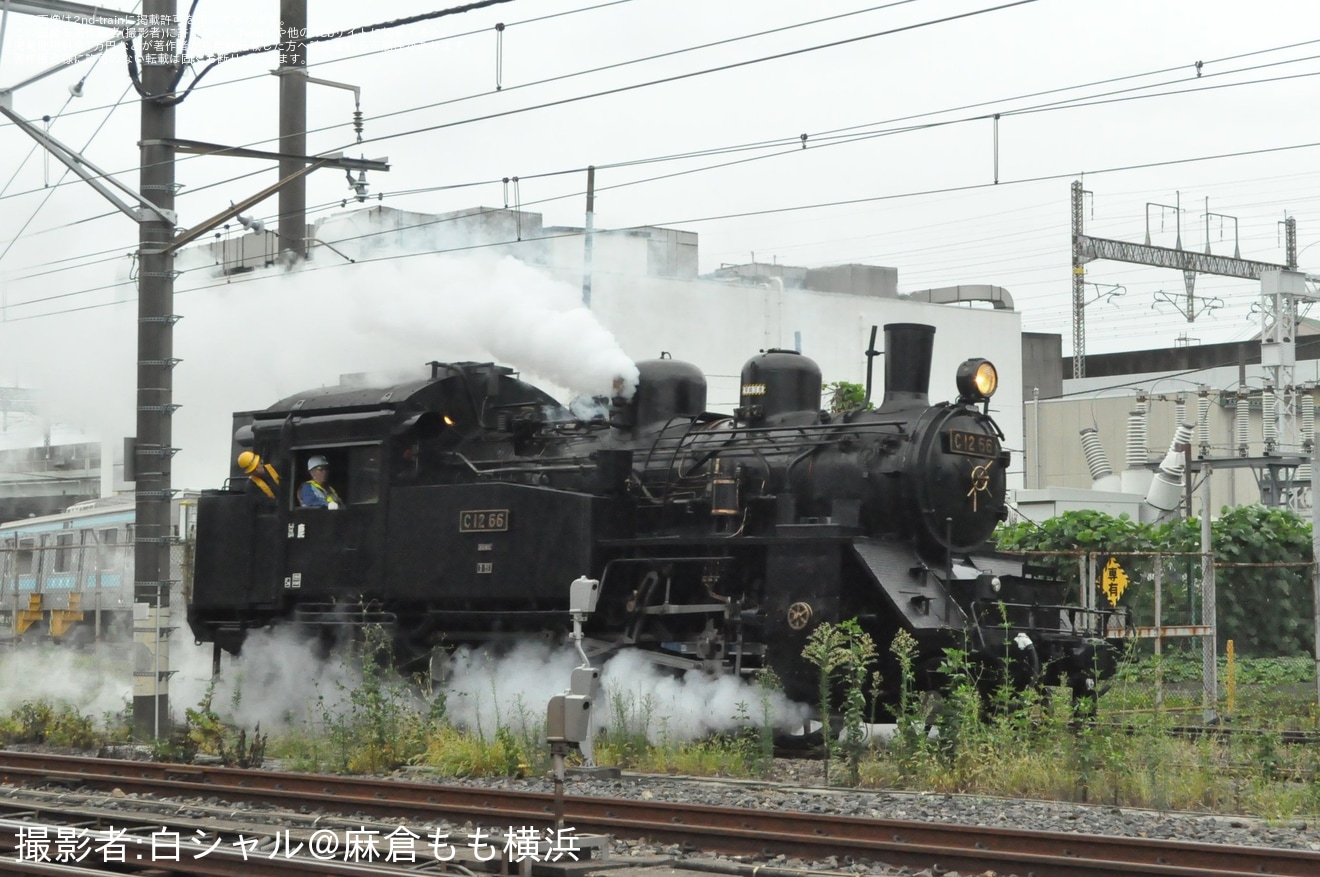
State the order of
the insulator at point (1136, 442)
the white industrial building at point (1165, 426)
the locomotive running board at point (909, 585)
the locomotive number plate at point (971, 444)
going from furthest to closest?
the insulator at point (1136, 442) → the white industrial building at point (1165, 426) → the locomotive number plate at point (971, 444) → the locomotive running board at point (909, 585)

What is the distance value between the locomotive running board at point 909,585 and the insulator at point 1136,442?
2510 cm

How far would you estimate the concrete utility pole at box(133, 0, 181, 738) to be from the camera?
48.9ft

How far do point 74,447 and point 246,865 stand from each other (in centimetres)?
3397

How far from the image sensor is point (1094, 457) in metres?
39.1

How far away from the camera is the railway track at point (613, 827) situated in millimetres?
7770

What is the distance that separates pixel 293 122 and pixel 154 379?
1143 cm

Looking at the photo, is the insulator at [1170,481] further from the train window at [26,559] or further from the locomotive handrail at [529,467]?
the train window at [26,559]

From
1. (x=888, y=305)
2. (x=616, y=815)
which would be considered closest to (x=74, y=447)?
(x=888, y=305)

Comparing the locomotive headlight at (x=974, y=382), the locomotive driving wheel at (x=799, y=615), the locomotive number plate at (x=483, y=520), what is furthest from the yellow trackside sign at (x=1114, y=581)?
the locomotive number plate at (x=483, y=520)

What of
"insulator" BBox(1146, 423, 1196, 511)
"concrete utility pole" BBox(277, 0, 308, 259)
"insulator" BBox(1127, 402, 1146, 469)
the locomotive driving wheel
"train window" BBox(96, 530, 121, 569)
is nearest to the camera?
the locomotive driving wheel

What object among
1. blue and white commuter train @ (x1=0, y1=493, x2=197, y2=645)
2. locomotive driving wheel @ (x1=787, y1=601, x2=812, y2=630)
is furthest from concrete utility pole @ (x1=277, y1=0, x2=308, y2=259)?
locomotive driving wheel @ (x1=787, y1=601, x2=812, y2=630)

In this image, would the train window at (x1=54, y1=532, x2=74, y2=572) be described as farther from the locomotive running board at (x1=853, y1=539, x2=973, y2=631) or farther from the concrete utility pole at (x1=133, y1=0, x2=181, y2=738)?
the locomotive running board at (x1=853, y1=539, x2=973, y2=631)

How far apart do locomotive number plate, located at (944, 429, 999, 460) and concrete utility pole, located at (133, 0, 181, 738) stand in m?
7.43

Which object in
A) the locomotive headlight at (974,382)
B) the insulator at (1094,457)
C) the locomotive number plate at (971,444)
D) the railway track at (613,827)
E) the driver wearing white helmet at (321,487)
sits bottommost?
the railway track at (613,827)
